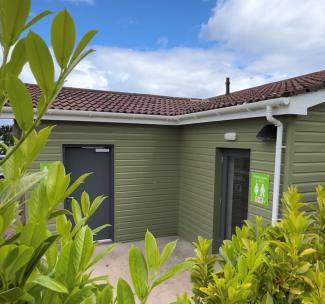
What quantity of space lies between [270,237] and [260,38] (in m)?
10.6

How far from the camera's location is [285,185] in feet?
14.0

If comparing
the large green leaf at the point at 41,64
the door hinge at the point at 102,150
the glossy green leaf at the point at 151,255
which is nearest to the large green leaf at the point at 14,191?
the large green leaf at the point at 41,64

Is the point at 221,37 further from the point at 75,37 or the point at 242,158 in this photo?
the point at 75,37

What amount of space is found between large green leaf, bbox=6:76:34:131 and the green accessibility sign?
4.51 metres

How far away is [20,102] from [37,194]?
0.30m

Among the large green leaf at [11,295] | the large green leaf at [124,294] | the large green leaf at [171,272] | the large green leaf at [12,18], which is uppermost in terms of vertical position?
the large green leaf at [12,18]

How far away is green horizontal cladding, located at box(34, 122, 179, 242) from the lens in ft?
21.3

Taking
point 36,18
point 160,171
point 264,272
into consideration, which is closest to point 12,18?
point 36,18

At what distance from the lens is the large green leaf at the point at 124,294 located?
2.36 feet

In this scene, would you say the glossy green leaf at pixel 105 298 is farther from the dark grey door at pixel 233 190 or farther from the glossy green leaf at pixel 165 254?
the dark grey door at pixel 233 190

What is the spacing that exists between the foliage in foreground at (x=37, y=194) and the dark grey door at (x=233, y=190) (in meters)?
4.71

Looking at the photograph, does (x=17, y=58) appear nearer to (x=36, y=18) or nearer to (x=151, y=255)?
(x=36, y=18)

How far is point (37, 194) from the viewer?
726 millimetres

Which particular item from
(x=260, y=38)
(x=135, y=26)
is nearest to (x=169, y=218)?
(x=135, y=26)
